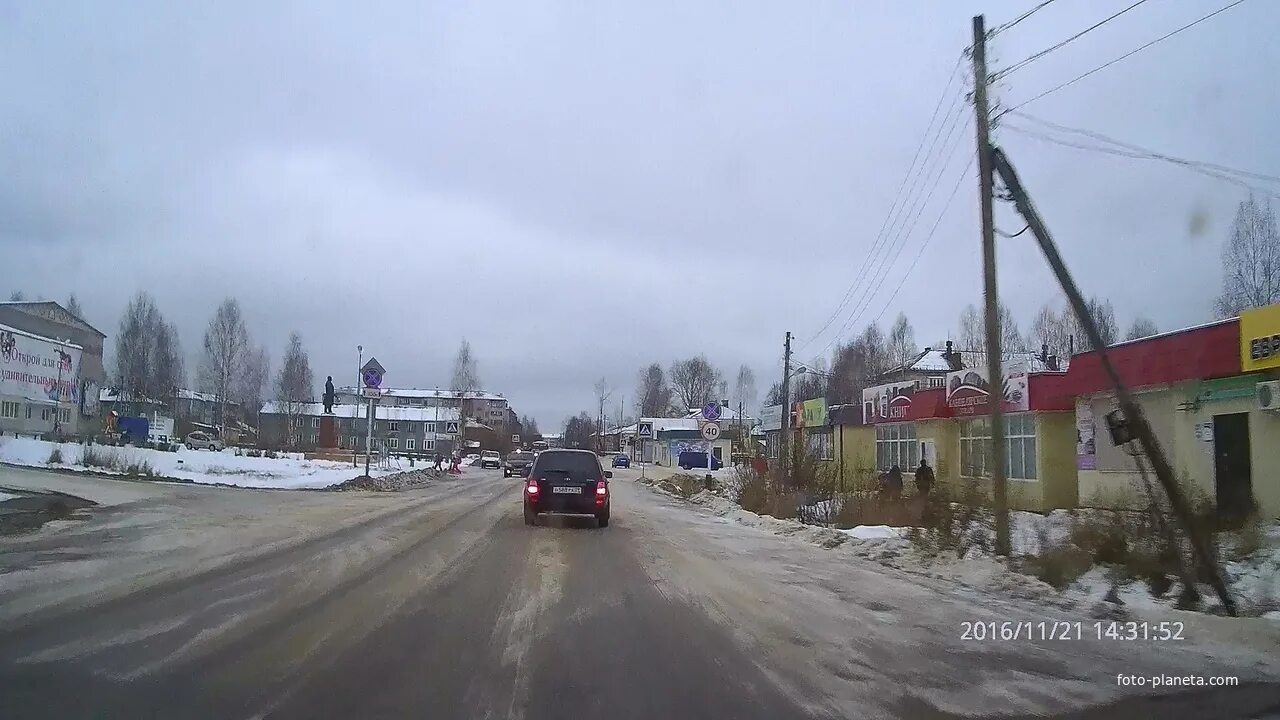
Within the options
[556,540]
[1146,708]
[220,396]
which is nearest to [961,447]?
[556,540]

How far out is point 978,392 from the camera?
30.5 m

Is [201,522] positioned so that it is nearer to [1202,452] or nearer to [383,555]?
[383,555]

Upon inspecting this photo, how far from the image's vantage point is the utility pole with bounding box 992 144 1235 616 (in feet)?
33.0

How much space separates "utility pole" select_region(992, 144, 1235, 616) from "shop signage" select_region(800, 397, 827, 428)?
125 ft

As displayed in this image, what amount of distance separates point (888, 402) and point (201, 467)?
3006 cm

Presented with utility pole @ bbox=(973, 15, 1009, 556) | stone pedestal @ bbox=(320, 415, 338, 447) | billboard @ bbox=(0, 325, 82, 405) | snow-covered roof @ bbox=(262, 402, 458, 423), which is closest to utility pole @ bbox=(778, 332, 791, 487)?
utility pole @ bbox=(973, 15, 1009, 556)

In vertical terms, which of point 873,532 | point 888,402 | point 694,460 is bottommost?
point 694,460

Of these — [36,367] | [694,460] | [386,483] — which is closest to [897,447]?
[386,483]

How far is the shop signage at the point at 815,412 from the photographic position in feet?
166

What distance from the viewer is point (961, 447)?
33.5 m

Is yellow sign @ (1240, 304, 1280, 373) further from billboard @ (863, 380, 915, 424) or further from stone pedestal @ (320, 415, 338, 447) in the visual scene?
stone pedestal @ (320, 415, 338, 447)

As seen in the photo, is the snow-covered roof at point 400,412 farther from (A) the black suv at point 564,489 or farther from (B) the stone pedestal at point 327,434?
(A) the black suv at point 564,489

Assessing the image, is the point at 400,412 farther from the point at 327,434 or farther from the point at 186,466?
the point at 186,466

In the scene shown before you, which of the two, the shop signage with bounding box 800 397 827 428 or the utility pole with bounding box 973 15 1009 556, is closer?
the utility pole with bounding box 973 15 1009 556
